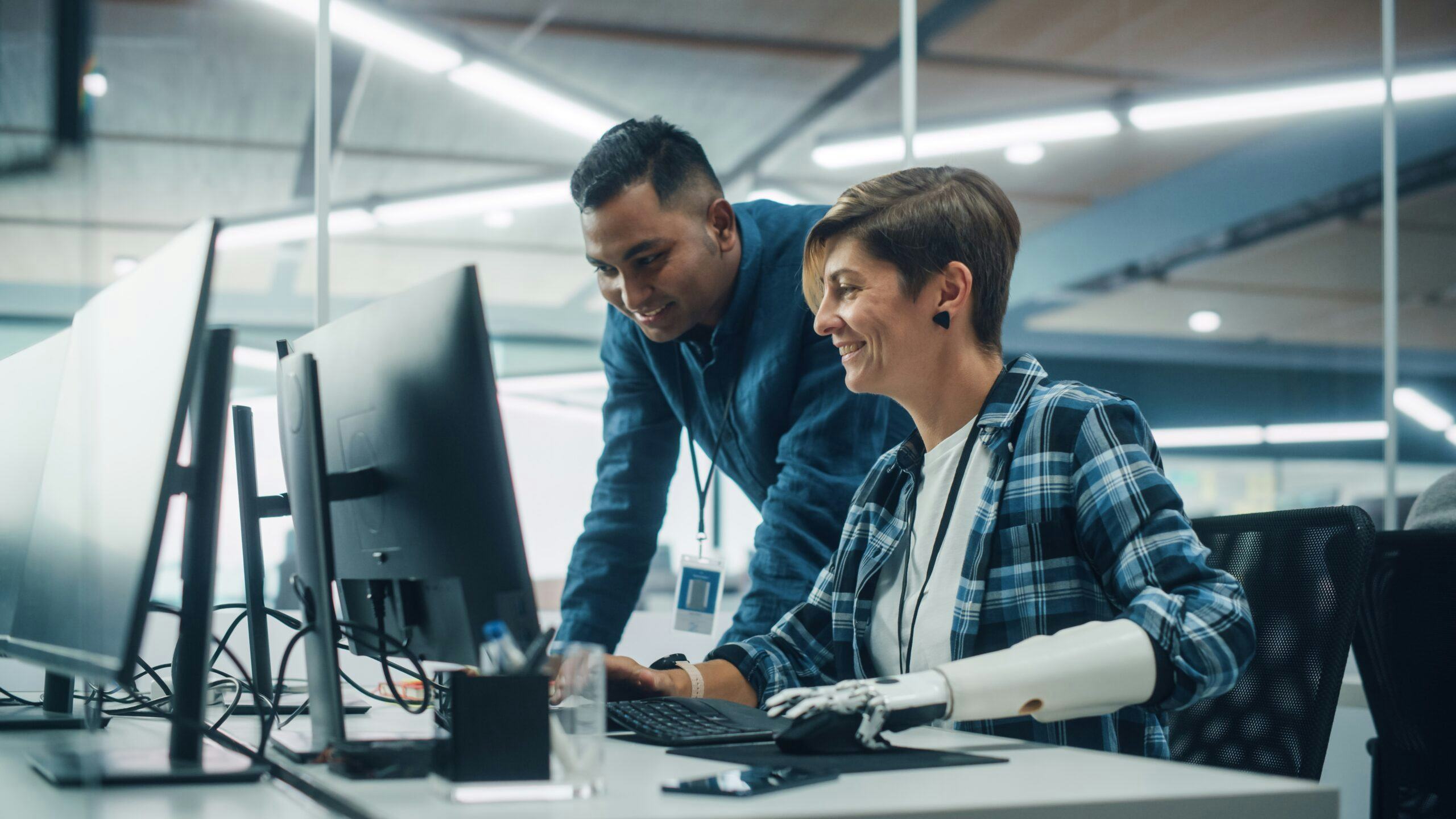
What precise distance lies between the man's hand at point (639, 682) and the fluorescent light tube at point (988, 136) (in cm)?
222

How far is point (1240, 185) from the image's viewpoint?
4016 mm

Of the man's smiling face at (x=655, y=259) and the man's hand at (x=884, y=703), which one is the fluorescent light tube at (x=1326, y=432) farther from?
the man's hand at (x=884, y=703)

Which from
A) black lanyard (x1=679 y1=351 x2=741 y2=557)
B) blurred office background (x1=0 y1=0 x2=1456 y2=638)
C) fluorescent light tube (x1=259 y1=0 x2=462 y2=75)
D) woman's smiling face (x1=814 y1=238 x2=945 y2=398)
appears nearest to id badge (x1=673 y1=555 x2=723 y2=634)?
black lanyard (x1=679 y1=351 x2=741 y2=557)

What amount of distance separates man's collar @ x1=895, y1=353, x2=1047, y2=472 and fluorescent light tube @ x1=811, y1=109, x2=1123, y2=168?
197 centimetres

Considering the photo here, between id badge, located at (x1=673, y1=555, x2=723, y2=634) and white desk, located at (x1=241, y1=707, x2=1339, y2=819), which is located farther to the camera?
id badge, located at (x1=673, y1=555, x2=723, y2=634)

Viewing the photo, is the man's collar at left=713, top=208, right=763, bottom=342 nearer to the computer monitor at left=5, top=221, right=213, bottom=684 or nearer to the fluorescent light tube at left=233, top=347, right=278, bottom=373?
the fluorescent light tube at left=233, top=347, right=278, bottom=373

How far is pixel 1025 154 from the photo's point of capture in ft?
14.0

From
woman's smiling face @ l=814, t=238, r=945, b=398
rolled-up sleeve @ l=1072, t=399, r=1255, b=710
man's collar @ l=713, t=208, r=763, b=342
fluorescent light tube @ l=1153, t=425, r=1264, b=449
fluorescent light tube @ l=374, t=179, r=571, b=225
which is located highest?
fluorescent light tube @ l=374, t=179, r=571, b=225

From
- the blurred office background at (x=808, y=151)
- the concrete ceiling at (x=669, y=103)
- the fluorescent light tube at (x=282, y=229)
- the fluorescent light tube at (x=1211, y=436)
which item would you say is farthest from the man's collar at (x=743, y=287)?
the fluorescent light tube at (x=1211, y=436)

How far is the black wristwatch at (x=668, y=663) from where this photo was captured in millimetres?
1398

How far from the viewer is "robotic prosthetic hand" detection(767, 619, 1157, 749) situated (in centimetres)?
99

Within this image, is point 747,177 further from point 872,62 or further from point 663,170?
A: point 663,170

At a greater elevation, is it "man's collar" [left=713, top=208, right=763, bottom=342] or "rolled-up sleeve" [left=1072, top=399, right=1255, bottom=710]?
"man's collar" [left=713, top=208, right=763, bottom=342]

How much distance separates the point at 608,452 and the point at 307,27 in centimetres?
201
